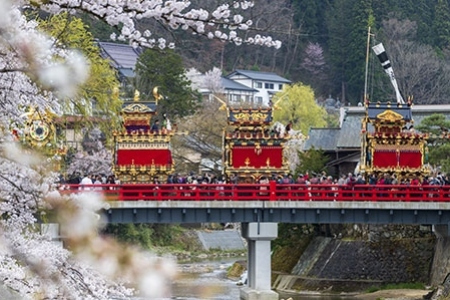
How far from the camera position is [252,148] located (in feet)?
145

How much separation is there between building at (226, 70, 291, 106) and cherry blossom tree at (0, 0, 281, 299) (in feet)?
274

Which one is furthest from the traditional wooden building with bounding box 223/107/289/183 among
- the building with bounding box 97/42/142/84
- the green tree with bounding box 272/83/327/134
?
the building with bounding box 97/42/142/84

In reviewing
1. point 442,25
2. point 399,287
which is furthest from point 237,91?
point 399,287

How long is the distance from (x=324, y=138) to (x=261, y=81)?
37145 millimetres

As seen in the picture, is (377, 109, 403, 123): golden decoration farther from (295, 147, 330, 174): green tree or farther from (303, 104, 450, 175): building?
(303, 104, 450, 175): building

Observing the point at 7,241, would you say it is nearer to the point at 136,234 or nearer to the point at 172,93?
the point at 136,234

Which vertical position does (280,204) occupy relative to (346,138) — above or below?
below

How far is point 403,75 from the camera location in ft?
262

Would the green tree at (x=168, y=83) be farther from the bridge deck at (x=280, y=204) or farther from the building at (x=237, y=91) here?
the building at (x=237, y=91)

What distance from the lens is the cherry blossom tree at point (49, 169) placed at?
10.3 meters

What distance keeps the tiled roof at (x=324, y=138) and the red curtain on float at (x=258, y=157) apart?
15.0 m

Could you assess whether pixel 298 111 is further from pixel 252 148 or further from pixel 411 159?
pixel 411 159

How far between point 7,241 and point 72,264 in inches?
52.4

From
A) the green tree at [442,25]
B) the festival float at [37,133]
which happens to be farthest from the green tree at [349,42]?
the festival float at [37,133]
